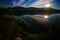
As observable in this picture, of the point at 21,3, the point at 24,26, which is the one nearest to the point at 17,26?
the point at 24,26

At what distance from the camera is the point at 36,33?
1.33 metres

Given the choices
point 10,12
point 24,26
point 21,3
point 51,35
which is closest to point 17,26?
point 24,26

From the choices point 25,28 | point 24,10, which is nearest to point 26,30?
point 25,28

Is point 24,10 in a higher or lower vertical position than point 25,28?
higher

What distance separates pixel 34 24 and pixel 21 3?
1.07 feet

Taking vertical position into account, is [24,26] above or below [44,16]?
below

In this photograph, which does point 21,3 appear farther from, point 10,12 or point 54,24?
point 54,24

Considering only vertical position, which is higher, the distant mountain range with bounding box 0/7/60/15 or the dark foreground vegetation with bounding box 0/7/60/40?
the distant mountain range with bounding box 0/7/60/15

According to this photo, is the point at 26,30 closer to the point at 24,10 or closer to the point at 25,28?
the point at 25,28

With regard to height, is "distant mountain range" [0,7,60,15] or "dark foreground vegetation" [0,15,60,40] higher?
"distant mountain range" [0,7,60,15]

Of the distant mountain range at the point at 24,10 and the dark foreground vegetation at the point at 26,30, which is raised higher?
the distant mountain range at the point at 24,10

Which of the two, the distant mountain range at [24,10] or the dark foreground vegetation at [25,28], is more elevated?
the distant mountain range at [24,10]

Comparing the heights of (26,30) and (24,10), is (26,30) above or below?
below

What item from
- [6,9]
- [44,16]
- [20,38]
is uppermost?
[6,9]
